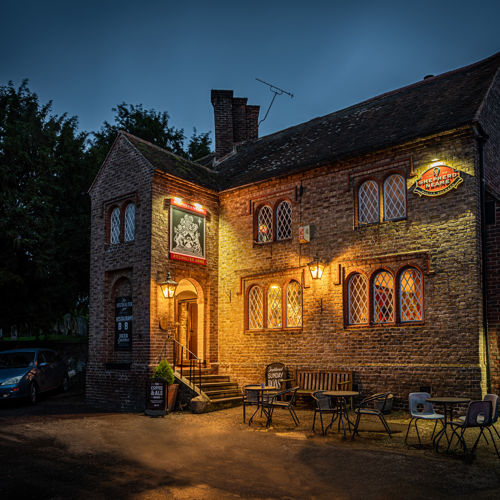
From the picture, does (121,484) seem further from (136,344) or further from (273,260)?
(273,260)

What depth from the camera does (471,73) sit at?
48.3 ft

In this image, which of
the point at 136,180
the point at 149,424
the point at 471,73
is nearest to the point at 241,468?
the point at 149,424

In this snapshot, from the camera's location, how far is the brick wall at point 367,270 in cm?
Answer: 1163

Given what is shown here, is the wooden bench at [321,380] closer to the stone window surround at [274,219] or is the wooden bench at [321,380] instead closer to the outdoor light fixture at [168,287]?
the stone window surround at [274,219]

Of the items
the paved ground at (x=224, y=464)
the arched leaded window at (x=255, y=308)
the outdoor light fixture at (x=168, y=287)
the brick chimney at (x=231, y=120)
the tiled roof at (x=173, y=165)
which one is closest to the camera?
the paved ground at (x=224, y=464)

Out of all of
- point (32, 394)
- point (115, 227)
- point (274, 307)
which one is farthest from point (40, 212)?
point (274, 307)

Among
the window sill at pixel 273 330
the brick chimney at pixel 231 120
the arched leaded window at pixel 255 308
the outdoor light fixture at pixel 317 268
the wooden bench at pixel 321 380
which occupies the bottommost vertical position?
the wooden bench at pixel 321 380

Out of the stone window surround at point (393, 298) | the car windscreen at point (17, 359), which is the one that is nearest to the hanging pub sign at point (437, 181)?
the stone window surround at point (393, 298)

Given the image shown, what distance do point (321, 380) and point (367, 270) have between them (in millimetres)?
3064

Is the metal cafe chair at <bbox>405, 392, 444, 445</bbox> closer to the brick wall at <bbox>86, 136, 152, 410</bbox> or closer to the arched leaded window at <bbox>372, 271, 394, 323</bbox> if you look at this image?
the arched leaded window at <bbox>372, 271, 394, 323</bbox>

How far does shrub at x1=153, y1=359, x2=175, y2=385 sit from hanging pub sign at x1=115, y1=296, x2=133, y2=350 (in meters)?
1.91

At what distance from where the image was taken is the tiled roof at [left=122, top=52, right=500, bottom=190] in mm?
13148

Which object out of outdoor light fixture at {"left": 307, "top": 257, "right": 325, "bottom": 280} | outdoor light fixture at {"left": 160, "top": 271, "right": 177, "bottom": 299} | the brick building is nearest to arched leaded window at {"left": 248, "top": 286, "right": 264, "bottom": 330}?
the brick building

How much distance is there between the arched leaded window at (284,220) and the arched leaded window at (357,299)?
252cm
